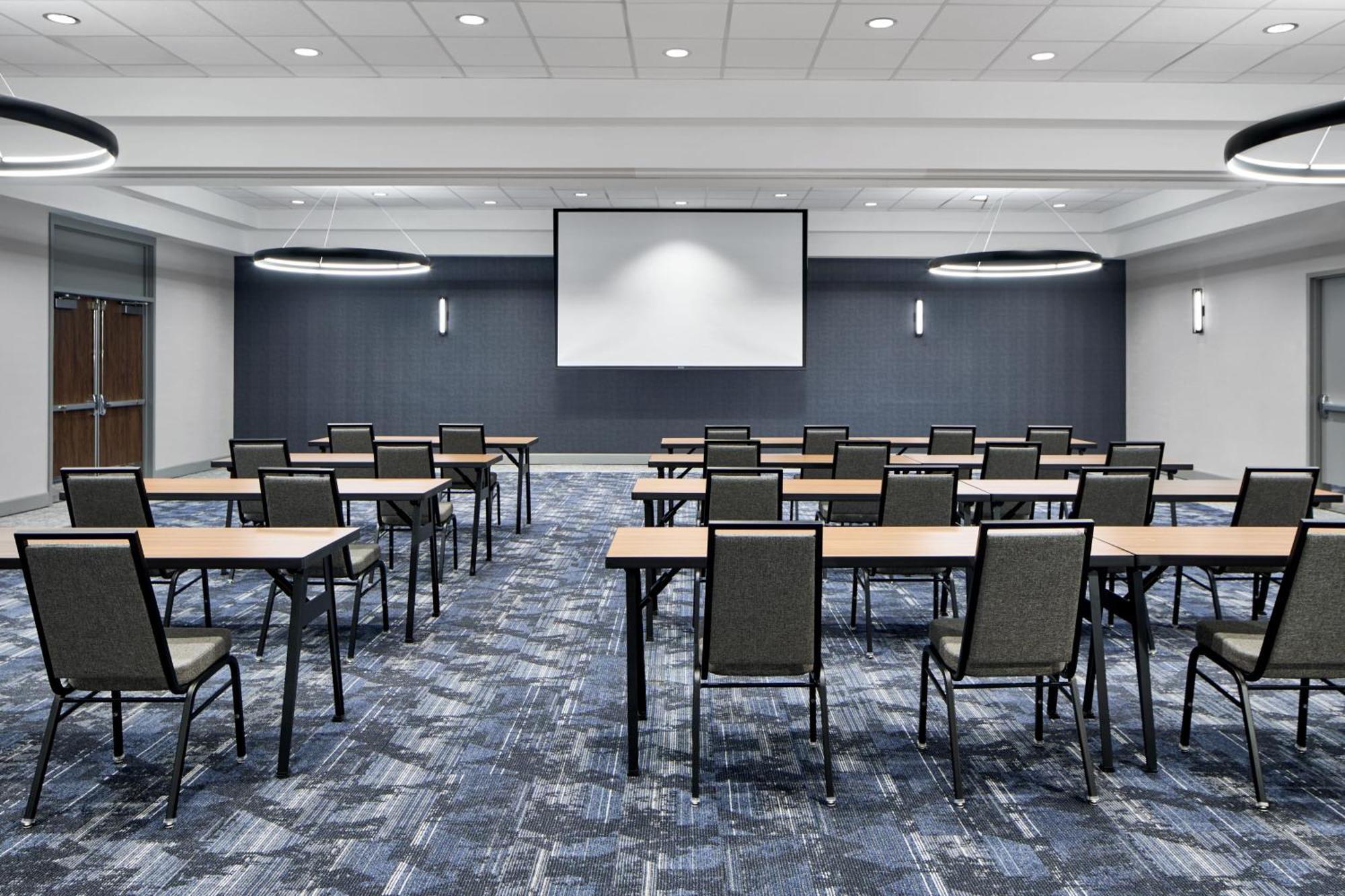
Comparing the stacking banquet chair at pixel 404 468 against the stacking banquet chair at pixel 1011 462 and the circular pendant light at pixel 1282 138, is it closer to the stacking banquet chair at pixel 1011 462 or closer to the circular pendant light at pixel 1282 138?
the stacking banquet chair at pixel 1011 462

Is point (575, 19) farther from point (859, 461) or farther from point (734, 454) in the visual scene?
point (859, 461)

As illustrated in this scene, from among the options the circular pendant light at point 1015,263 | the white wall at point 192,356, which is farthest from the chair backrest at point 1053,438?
the white wall at point 192,356

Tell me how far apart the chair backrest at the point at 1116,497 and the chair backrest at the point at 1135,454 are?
175 centimetres

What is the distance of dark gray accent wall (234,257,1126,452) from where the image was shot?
44.4ft

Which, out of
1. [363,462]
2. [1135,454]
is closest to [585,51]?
[363,462]

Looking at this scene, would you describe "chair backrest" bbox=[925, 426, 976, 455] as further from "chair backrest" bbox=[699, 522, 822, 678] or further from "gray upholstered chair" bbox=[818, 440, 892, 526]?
"chair backrest" bbox=[699, 522, 822, 678]

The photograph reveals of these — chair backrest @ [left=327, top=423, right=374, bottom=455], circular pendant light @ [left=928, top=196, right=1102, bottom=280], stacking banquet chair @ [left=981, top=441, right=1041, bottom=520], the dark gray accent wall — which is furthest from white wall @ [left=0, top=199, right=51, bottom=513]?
circular pendant light @ [left=928, top=196, right=1102, bottom=280]

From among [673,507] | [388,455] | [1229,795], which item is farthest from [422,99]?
[1229,795]

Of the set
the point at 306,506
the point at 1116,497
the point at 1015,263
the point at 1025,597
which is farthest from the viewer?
the point at 1015,263

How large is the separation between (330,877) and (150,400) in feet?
34.8

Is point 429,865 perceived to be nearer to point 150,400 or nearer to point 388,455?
point 388,455

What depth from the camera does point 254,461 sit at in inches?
245

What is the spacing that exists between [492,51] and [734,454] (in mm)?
3457

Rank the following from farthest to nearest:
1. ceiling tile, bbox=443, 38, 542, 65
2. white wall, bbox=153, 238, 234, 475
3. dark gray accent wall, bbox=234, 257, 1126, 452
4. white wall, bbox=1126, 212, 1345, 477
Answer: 1. dark gray accent wall, bbox=234, 257, 1126, 452
2. white wall, bbox=153, 238, 234, 475
3. white wall, bbox=1126, 212, 1345, 477
4. ceiling tile, bbox=443, 38, 542, 65
